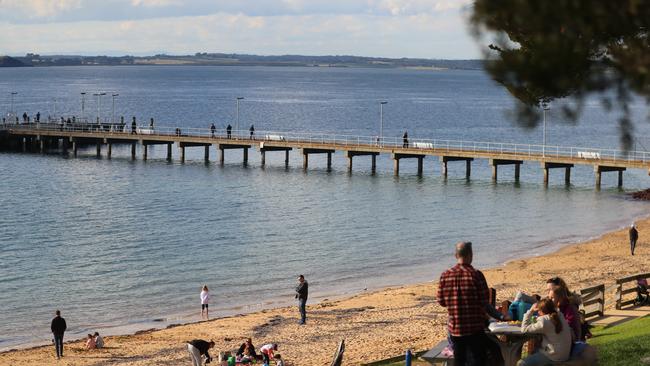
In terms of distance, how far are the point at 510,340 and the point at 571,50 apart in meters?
3.29

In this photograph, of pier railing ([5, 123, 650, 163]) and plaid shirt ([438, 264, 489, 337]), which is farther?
pier railing ([5, 123, 650, 163])

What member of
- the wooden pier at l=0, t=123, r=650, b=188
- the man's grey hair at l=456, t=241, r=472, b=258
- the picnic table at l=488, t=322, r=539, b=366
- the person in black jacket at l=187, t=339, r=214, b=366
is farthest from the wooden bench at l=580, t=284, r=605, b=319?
the wooden pier at l=0, t=123, r=650, b=188

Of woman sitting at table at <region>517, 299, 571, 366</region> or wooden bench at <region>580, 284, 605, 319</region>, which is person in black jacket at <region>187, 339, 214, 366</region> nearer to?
wooden bench at <region>580, 284, 605, 319</region>

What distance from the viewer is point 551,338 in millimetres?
11500

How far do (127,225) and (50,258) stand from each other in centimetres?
880

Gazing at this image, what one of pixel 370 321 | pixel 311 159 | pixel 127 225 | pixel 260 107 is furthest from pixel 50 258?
pixel 260 107

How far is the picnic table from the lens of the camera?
1174cm

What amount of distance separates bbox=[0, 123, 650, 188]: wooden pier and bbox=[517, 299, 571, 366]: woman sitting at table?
3568 centimetres

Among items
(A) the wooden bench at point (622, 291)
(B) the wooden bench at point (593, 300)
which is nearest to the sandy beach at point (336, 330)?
(A) the wooden bench at point (622, 291)

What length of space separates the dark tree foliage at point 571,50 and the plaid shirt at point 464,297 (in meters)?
1.96

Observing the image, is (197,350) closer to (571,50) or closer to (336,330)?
(336,330)

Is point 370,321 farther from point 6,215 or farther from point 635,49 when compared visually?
point 6,215

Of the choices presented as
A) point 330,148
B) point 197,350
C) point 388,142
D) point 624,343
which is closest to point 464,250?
point 624,343

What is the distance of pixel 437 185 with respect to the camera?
202ft
